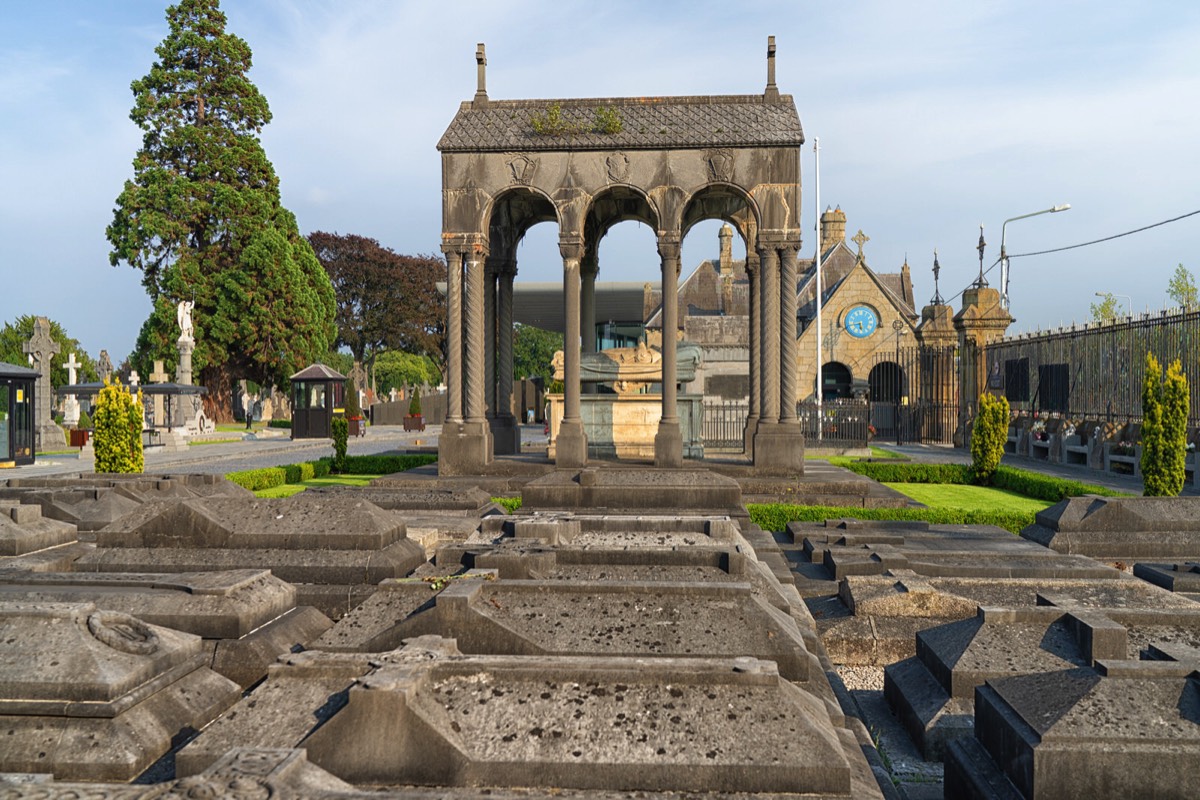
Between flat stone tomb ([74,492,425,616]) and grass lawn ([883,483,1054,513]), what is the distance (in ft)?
30.0

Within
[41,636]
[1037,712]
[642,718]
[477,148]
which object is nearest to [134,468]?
[477,148]

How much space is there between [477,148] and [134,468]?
8.63m

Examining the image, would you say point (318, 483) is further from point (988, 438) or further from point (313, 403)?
point (313, 403)

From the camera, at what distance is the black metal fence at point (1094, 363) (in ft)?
63.5

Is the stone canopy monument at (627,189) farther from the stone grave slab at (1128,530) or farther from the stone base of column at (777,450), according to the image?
the stone grave slab at (1128,530)

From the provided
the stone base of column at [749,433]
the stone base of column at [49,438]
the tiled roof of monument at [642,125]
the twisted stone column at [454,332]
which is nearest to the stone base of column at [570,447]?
the twisted stone column at [454,332]

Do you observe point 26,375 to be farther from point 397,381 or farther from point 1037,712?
point 397,381

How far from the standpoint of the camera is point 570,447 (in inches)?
608

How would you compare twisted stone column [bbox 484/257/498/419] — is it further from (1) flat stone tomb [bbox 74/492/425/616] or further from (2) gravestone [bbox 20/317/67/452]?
(2) gravestone [bbox 20/317/67/452]

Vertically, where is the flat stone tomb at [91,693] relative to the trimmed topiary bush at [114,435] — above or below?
below

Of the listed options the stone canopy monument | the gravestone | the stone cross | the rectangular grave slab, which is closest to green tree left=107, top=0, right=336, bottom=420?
the stone cross

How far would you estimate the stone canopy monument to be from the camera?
1536 centimetres

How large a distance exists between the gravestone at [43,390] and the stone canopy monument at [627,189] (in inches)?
896

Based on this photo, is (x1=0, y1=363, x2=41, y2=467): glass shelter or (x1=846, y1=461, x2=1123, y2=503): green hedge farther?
(x1=0, y1=363, x2=41, y2=467): glass shelter
